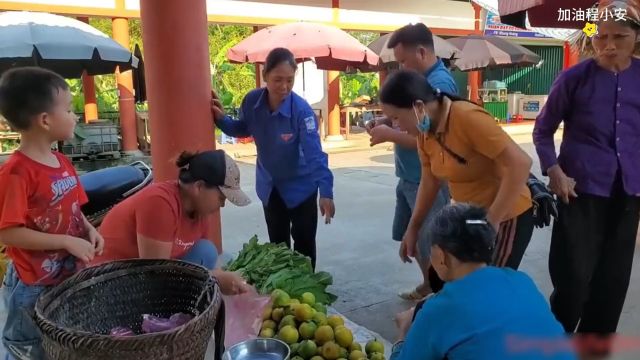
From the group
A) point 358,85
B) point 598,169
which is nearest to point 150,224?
point 598,169

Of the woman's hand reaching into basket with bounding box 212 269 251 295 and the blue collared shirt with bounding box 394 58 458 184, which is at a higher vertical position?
the blue collared shirt with bounding box 394 58 458 184

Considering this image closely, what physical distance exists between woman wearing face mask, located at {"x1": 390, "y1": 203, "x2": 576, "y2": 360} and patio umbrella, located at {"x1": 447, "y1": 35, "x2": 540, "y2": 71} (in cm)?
987

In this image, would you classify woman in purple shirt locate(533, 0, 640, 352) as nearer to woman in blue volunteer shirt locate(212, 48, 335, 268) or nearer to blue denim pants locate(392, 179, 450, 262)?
blue denim pants locate(392, 179, 450, 262)

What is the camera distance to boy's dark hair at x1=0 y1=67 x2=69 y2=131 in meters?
2.03

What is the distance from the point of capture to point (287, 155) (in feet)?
11.1

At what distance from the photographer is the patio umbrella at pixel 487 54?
1120 centimetres

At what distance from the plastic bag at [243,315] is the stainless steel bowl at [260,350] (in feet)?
Answer: 0.86

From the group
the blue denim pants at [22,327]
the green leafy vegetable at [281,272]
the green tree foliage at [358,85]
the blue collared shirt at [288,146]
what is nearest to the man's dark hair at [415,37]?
the blue collared shirt at [288,146]

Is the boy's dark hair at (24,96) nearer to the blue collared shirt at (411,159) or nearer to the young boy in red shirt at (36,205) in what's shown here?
the young boy in red shirt at (36,205)

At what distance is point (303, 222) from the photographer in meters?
3.49

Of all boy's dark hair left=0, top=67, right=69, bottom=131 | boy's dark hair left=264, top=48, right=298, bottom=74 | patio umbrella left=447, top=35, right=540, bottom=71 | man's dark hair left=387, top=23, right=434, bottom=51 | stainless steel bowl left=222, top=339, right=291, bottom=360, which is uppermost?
patio umbrella left=447, top=35, right=540, bottom=71

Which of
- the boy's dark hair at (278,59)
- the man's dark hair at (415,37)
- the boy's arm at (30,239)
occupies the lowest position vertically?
the boy's arm at (30,239)

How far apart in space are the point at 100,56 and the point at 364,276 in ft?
13.0

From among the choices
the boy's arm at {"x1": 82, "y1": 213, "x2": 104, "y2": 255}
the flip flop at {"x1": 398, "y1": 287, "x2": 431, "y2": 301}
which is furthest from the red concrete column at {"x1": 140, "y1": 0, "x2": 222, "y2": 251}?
the flip flop at {"x1": 398, "y1": 287, "x2": 431, "y2": 301}
